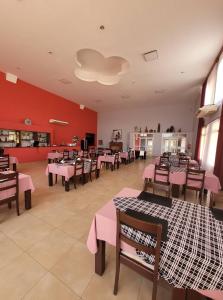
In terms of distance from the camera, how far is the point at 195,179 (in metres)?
3.43

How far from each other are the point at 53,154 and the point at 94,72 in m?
4.58

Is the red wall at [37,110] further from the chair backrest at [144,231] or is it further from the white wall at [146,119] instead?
the chair backrest at [144,231]

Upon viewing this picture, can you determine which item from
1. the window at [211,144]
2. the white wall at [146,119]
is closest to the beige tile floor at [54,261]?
the window at [211,144]

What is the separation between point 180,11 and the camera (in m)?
3.09

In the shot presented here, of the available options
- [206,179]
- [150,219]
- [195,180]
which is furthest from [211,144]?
[150,219]

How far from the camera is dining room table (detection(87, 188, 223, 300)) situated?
96cm

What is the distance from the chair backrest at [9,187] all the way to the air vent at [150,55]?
507 cm

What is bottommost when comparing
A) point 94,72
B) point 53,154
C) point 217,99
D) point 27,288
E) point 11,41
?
point 27,288

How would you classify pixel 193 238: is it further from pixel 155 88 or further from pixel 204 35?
pixel 155 88

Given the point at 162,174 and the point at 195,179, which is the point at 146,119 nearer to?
the point at 162,174

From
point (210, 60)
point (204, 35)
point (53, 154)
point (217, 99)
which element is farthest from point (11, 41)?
point (217, 99)

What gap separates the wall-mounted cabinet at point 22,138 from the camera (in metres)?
6.73

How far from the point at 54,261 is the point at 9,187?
151 centimetres

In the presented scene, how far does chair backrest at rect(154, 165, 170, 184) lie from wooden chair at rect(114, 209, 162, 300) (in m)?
→ 2.71
